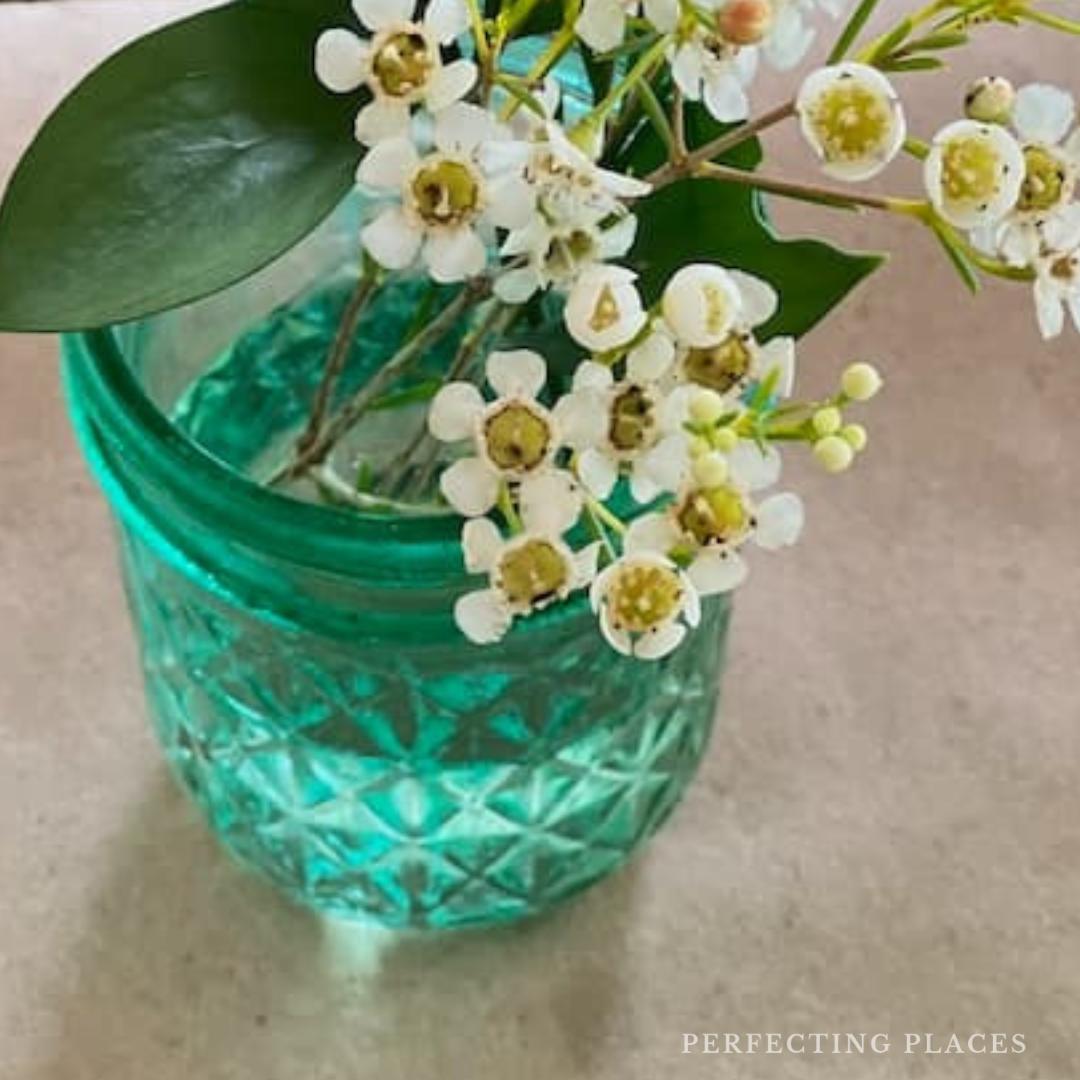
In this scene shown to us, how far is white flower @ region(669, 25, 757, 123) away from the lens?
37cm

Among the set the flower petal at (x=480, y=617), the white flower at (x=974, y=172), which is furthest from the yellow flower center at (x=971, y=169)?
the flower petal at (x=480, y=617)

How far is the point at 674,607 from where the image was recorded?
→ 38 cm

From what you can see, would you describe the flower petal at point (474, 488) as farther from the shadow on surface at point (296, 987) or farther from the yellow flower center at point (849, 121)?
the shadow on surface at point (296, 987)

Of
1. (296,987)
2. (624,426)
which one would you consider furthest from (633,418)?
(296,987)

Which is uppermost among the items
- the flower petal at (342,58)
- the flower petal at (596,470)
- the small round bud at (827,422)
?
the flower petal at (342,58)

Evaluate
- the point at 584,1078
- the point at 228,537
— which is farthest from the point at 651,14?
the point at 584,1078

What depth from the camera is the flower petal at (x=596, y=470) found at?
1.29 ft

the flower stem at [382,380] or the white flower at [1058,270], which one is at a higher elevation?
the white flower at [1058,270]

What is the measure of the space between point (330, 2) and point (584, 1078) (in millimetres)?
308

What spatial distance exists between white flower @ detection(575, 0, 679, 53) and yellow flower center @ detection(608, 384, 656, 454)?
6 centimetres

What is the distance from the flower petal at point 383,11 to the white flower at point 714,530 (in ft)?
0.30

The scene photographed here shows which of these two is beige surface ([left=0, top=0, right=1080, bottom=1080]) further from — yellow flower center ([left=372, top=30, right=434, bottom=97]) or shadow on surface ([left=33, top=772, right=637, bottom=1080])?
yellow flower center ([left=372, top=30, right=434, bottom=97])

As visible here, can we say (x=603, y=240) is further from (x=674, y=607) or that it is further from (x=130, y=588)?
(x=130, y=588)

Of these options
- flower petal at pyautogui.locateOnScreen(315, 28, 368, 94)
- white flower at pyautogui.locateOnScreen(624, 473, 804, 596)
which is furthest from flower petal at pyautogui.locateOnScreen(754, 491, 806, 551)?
flower petal at pyautogui.locateOnScreen(315, 28, 368, 94)
